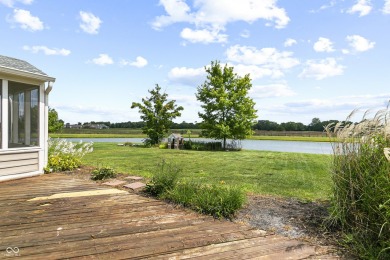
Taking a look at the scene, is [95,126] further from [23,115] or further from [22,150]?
[22,150]

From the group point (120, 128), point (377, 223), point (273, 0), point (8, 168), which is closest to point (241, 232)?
point (377, 223)

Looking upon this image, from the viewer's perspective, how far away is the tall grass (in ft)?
7.99

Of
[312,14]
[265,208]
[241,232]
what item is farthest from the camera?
[312,14]

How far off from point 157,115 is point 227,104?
623cm

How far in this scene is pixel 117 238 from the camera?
269 cm

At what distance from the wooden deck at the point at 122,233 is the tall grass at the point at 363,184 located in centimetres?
44

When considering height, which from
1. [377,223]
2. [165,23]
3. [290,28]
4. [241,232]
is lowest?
[241,232]

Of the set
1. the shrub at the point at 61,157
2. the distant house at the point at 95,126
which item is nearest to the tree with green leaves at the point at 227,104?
the shrub at the point at 61,157

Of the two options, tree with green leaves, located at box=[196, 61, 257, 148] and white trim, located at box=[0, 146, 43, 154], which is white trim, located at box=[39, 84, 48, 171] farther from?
tree with green leaves, located at box=[196, 61, 257, 148]

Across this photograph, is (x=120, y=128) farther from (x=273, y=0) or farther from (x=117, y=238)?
(x=117, y=238)

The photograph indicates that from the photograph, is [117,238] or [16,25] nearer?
[117,238]

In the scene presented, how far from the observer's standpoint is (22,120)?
638 centimetres

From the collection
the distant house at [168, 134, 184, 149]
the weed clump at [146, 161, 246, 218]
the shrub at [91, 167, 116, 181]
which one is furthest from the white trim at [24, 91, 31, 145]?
the distant house at [168, 134, 184, 149]

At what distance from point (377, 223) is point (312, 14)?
279 inches
